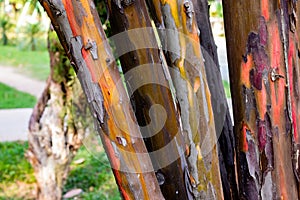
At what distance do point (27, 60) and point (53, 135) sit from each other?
890 cm

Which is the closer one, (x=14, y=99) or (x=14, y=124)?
(x=14, y=124)

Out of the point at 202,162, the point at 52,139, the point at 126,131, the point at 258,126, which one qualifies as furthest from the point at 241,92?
the point at 52,139

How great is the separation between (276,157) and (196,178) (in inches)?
8.3

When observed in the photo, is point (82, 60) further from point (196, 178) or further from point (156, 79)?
point (196, 178)

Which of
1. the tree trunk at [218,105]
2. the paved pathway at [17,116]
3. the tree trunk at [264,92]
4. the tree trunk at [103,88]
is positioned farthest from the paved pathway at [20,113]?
the tree trunk at [103,88]

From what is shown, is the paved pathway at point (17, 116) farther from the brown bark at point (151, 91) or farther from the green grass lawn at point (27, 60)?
the brown bark at point (151, 91)

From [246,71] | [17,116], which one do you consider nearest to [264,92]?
[246,71]

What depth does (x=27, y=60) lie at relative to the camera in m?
11.6

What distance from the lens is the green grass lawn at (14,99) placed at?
7343mm

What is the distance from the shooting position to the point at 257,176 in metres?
1.15

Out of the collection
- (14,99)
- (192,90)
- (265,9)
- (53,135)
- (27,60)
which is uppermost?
(265,9)

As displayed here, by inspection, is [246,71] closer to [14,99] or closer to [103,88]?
[103,88]

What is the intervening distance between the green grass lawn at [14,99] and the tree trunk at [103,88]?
652cm

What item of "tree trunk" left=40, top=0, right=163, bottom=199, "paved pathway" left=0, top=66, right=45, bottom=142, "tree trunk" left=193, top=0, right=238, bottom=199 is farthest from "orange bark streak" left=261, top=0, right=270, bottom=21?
"paved pathway" left=0, top=66, right=45, bottom=142
